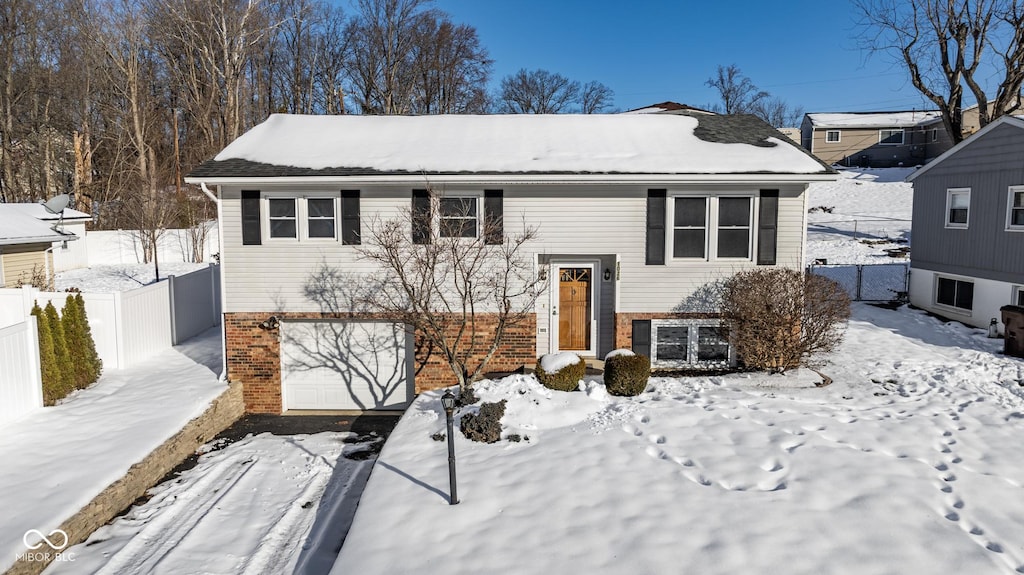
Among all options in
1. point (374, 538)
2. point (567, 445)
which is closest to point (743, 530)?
point (567, 445)

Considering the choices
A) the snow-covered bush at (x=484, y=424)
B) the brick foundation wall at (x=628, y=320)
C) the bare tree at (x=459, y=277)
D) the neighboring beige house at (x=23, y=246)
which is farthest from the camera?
the neighboring beige house at (x=23, y=246)

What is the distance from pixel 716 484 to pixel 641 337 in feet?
16.7

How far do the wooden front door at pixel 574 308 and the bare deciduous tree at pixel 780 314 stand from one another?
2679 millimetres

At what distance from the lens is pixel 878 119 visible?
4375cm

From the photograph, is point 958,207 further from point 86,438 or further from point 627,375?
point 86,438

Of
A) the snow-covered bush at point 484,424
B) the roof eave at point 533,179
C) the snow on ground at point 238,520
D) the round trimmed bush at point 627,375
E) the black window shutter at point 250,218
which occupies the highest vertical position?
the roof eave at point 533,179

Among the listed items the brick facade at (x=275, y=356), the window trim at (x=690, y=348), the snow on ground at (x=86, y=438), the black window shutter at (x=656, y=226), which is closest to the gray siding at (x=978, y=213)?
the window trim at (x=690, y=348)

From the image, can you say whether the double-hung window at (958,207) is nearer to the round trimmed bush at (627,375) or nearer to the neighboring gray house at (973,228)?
the neighboring gray house at (973,228)

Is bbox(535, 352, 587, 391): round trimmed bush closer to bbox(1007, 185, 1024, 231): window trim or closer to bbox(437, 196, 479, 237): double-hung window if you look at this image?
bbox(437, 196, 479, 237): double-hung window

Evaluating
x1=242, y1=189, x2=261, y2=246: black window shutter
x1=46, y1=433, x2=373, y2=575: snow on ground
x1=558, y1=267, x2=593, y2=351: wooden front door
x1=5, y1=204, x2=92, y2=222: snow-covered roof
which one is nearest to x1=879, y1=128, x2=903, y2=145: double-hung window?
x1=558, y1=267, x2=593, y2=351: wooden front door

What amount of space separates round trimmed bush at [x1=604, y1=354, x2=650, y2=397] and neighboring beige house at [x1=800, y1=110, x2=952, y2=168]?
40793mm

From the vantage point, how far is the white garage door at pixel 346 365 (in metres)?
12.3

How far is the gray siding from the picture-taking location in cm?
1397

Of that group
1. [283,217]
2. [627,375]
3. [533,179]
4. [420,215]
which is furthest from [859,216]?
[283,217]
